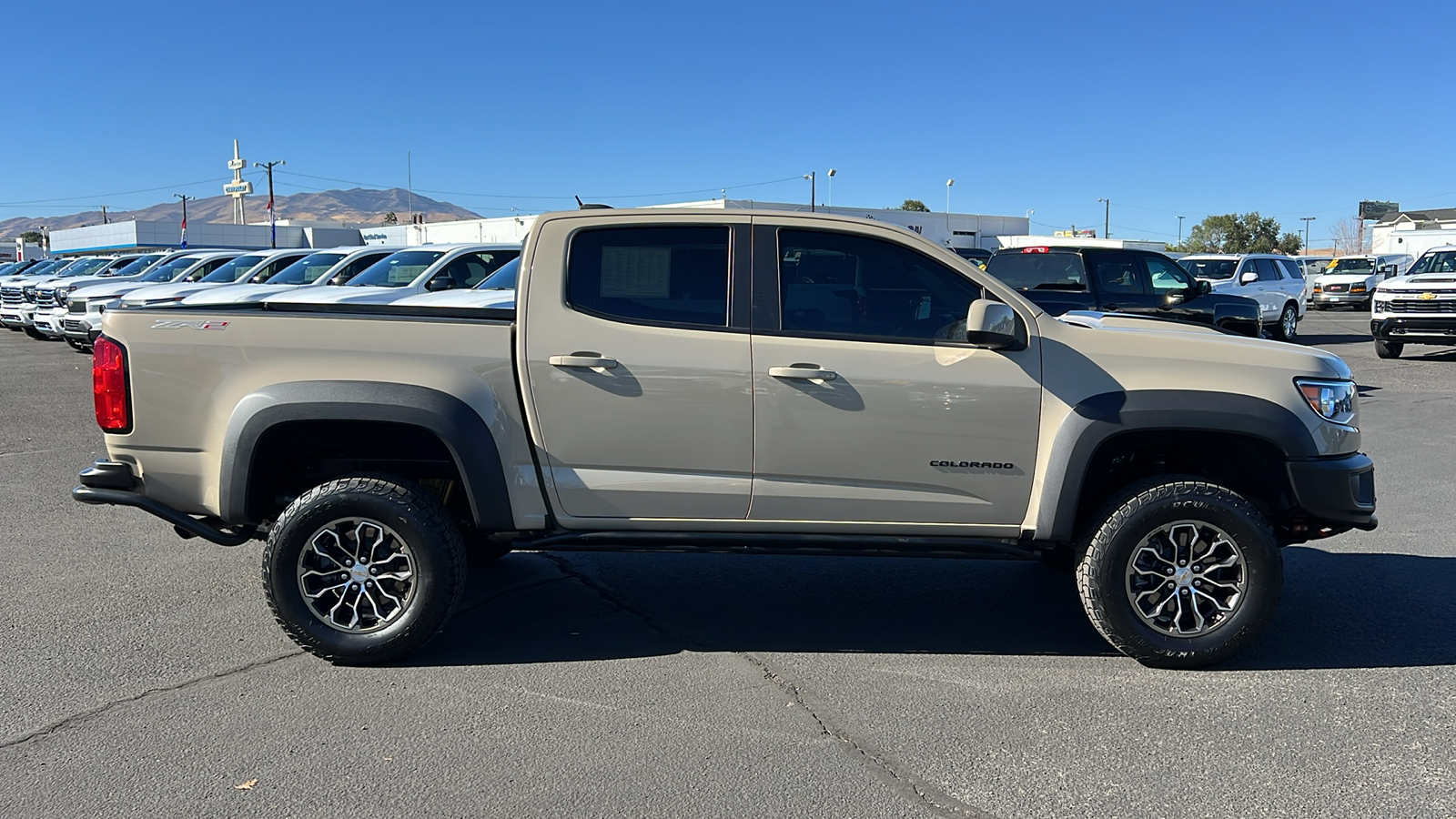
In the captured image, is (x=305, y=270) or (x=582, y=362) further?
(x=305, y=270)

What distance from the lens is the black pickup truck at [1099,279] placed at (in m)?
13.2

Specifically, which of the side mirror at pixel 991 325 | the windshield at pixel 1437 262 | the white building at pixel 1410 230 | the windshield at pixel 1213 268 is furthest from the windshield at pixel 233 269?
the white building at pixel 1410 230

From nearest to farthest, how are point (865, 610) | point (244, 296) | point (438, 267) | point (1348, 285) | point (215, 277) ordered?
point (865, 610) < point (244, 296) < point (438, 267) < point (215, 277) < point (1348, 285)

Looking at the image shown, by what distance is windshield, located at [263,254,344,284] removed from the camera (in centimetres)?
1709

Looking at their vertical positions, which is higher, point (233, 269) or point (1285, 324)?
point (233, 269)

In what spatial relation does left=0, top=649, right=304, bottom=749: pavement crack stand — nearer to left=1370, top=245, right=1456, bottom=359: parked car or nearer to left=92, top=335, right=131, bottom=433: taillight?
left=92, top=335, right=131, bottom=433: taillight

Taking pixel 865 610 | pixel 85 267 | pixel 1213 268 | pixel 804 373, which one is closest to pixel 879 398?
pixel 804 373

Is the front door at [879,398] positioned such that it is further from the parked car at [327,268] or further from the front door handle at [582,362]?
the parked car at [327,268]

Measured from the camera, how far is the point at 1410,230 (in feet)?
272

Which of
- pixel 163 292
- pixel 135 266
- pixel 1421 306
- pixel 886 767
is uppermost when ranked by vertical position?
pixel 135 266

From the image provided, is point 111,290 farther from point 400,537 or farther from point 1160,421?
point 1160,421

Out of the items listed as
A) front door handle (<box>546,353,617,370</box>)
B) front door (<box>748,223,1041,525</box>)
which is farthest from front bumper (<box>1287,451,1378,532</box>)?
front door handle (<box>546,353,617,370</box>)

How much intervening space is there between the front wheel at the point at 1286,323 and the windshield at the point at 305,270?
690 inches

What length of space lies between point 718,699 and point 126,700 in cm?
226
